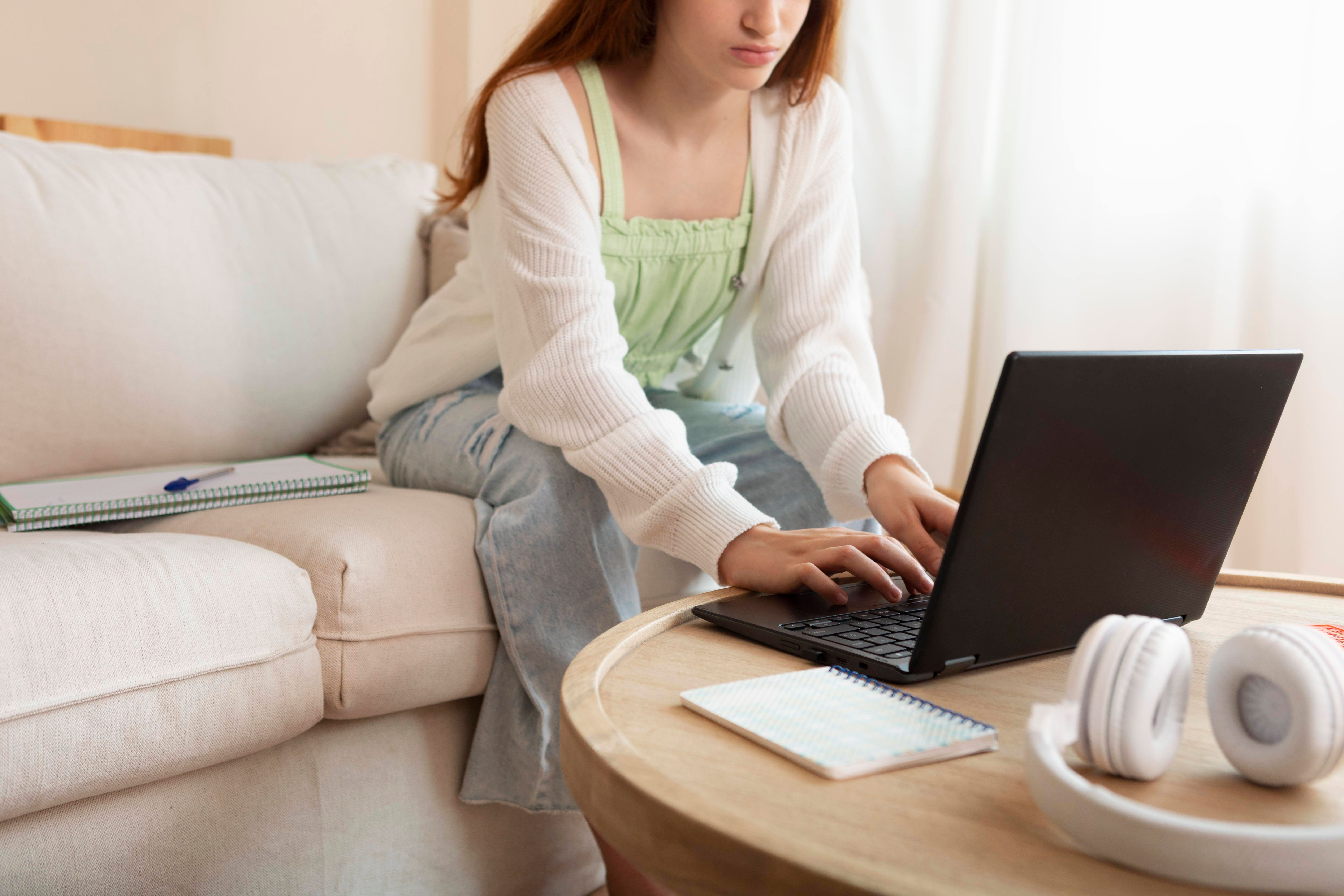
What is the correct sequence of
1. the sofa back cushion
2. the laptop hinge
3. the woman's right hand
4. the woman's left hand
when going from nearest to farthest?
1. the laptop hinge
2. the woman's right hand
3. the woman's left hand
4. the sofa back cushion

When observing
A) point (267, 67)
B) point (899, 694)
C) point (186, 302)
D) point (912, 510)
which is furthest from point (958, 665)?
point (267, 67)

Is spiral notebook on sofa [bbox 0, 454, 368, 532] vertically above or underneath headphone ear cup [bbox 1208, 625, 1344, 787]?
underneath

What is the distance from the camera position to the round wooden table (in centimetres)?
37

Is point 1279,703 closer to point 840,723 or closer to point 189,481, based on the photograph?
point 840,723

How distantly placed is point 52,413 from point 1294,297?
1.67m

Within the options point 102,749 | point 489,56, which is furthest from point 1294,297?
point 489,56

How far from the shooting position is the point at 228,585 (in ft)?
2.85

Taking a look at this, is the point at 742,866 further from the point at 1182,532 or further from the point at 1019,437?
the point at 1182,532

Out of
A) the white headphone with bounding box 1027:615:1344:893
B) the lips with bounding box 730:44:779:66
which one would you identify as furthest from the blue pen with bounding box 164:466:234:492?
the white headphone with bounding box 1027:615:1344:893

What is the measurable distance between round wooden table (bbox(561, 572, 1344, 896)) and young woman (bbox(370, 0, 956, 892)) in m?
0.23

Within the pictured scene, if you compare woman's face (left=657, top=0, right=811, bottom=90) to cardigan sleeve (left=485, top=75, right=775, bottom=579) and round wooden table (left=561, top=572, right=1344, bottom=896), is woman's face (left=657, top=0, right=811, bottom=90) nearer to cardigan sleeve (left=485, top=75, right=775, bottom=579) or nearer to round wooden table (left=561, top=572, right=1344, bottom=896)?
cardigan sleeve (left=485, top=75, right=775, bottom=579)

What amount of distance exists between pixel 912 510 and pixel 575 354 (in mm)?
343

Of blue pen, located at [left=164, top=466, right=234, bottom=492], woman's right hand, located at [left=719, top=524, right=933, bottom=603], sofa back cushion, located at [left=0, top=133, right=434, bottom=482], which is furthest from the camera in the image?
sofa back cushion, located at [left=0, top=133, right=434, bottom=482]

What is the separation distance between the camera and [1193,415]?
569 mm
